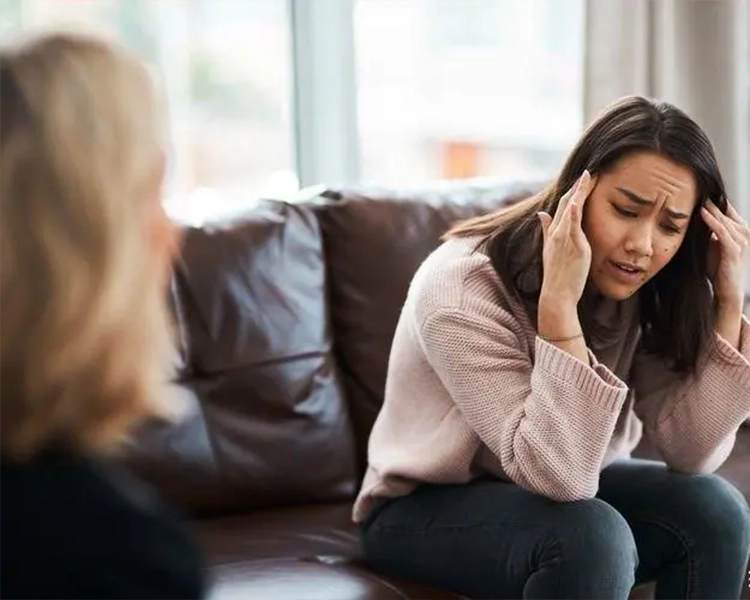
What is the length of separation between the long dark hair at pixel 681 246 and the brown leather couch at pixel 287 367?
1.12 ft

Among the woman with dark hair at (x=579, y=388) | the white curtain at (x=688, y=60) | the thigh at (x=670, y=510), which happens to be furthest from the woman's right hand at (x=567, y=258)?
the white curtain at (x=688, y=60)

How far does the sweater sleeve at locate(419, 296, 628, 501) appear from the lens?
2025 millimetres

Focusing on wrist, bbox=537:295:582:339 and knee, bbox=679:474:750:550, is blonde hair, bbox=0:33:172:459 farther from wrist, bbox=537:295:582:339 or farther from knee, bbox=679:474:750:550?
knee, bbox=679:474:750:550

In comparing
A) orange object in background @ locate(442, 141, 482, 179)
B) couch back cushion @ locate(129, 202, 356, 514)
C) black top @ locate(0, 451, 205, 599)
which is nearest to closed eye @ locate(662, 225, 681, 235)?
couch back cushion @ locate(129, 202, 356, 514)

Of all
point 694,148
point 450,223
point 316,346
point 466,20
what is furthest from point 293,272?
point 466,20

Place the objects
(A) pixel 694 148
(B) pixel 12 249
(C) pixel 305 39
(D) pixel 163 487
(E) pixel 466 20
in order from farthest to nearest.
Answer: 1. (E) pixel 466 20
2. (C) pixel 305 39
3. (D) pixel 163 487
4. (A) pixel 694 148
5. (B) pixel 12 249

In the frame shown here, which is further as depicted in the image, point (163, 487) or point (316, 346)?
point (316, 346)

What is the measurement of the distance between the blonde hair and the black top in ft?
0.09

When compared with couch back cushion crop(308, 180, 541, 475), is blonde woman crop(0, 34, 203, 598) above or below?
above

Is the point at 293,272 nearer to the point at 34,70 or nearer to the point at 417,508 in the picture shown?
the point at 417,508

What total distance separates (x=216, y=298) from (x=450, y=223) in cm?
49

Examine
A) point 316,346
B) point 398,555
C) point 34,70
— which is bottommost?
point 398,555

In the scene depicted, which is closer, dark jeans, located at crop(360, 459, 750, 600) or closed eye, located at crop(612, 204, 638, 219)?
dark jeans, located at crop(360, 459, 750, 600)

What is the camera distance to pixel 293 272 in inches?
99.6
